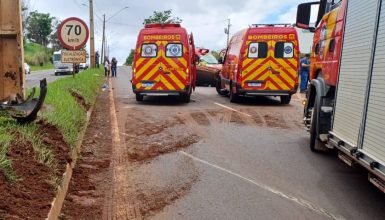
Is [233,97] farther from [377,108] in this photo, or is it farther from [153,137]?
[377,108]

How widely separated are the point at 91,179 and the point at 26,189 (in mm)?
1404

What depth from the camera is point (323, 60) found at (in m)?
7.21

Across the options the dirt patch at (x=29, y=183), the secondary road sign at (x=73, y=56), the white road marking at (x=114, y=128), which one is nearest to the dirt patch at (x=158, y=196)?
the dirt patch at (x=29, y=183)

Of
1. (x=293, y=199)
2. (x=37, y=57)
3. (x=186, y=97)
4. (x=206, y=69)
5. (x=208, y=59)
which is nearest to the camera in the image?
(x=293, y=199)

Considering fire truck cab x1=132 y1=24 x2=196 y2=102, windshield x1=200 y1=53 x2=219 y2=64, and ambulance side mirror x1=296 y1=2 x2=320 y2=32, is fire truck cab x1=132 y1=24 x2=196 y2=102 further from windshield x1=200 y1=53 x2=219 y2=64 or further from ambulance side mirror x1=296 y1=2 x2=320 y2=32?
windshield x1=200 y1=53 x2=219 y2=64

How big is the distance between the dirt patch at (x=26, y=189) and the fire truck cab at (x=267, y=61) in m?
9.47

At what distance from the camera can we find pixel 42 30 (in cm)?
9362

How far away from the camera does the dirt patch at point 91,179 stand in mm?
4570

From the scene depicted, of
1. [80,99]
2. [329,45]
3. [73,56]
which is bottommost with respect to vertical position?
[80,99]

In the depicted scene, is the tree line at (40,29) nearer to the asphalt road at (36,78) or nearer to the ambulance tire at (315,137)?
the asphalt road at (36,78)

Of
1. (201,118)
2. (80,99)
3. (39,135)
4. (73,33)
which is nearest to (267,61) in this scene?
(201,118)

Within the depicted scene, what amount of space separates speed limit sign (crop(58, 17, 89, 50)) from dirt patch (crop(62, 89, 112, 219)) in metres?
3.16

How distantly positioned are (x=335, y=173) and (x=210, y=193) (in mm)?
2020

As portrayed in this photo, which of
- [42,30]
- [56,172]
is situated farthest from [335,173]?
[42,30]
